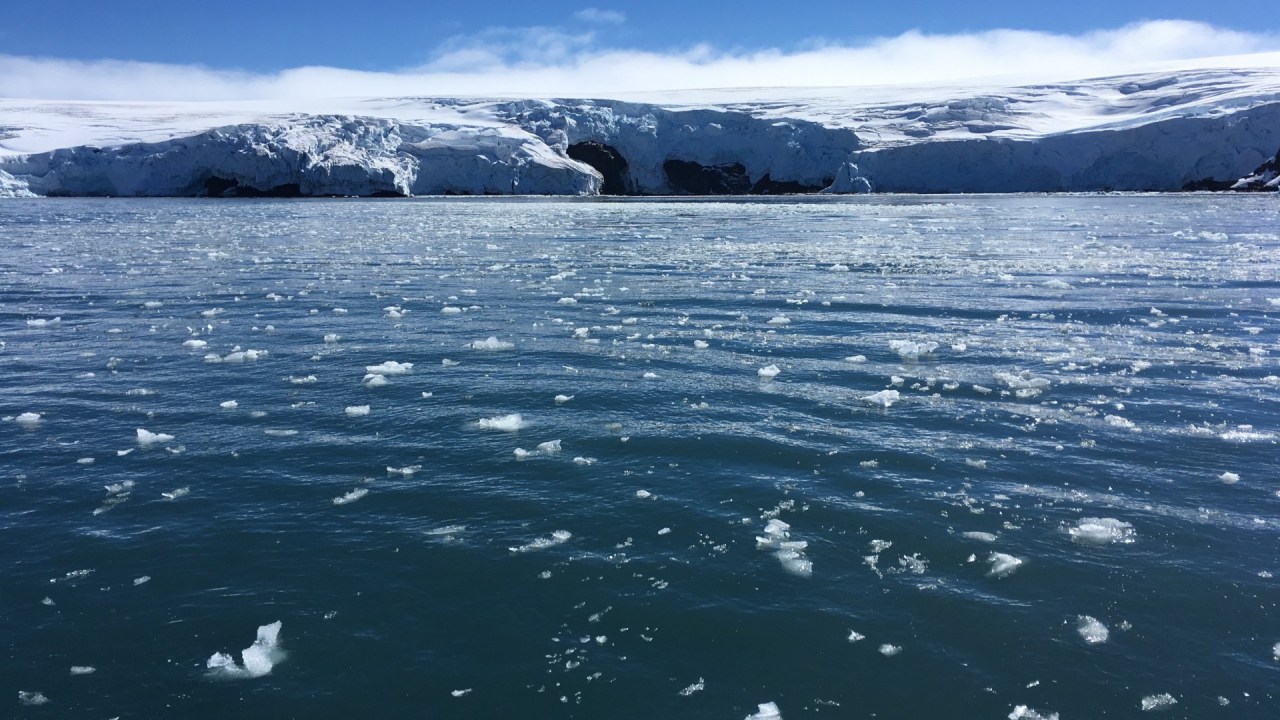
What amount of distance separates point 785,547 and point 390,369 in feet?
19.3

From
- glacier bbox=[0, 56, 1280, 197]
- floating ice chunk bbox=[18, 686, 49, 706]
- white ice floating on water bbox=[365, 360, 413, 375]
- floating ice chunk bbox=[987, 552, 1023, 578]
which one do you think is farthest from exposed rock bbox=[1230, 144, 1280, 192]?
floating ice chunk bbox=[18, 686, 49, 706]

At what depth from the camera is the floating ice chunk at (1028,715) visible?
12.6ft

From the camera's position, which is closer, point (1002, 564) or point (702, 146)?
point (1002, 564)

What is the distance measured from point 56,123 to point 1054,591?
82955mm

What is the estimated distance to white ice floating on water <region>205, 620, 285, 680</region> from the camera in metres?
4.21

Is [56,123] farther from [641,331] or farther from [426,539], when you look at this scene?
[426,539]

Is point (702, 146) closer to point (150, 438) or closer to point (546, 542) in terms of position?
point (150, 438)

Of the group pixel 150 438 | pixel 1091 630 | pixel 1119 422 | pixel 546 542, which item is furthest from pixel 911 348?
pixel 150 438

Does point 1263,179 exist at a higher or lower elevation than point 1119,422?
higher

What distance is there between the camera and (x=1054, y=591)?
4.87 metres

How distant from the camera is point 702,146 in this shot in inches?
2559

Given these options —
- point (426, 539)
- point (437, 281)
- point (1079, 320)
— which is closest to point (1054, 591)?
point (426, 539)

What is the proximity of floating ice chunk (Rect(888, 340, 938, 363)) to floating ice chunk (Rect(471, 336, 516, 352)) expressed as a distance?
491 centimetres

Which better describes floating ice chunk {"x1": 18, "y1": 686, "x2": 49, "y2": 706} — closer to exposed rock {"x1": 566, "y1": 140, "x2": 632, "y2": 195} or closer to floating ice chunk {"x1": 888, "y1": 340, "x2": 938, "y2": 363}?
floating ice chunk {"x1": 888, "y1": 340, "x2": 938, "y2": 363}
